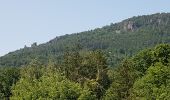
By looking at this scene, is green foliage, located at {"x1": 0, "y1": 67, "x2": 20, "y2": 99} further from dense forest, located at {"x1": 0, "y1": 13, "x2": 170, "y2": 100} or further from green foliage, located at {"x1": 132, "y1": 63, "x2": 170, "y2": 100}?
green foliage, located at {"x1": 132, "y1": 63, "x2": 170, "y2": 100}

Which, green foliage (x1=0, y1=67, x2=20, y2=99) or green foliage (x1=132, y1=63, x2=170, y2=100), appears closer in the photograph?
green foliage (x1=132, y1=63, x2=170, y2=100)

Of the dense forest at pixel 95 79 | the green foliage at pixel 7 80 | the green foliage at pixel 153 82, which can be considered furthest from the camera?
the green foliage at pixel 7 80

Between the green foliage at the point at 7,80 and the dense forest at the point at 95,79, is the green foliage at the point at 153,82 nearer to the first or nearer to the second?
the dense forest at the point at 95,79

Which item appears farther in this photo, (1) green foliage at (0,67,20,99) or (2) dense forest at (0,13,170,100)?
(1) green foliage at (0,67,20,99)

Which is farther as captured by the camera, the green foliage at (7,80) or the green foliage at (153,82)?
the green foliage at (7,80)

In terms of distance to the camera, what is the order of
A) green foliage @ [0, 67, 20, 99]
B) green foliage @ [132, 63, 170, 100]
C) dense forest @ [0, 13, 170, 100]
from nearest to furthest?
dense forest @ [0, 13, 170, 100] < green foliage @ [132, 63, 170, 100] < green foliage @ [0, 67, 20, 99]

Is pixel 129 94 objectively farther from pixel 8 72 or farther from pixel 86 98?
pixel 8 72

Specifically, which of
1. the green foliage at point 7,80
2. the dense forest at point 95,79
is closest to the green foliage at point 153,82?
the dense forest at point 95,79

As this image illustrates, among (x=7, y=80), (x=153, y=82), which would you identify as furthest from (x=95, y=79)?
(x=153, y=82)

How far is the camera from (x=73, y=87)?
268ft

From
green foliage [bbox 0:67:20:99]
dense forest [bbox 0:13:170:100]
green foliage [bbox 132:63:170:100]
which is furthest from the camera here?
green foliage [bbox 0:67:20:99]

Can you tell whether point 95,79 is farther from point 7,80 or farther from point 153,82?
point 153,82

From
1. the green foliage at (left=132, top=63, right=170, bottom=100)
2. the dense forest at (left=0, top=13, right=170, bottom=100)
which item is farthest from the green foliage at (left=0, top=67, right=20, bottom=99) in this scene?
the green foliage at (left=132, top=63, right=170, bottom=100)

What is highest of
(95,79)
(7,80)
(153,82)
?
(153,82)
